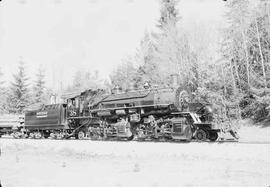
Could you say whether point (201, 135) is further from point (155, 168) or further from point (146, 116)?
point (155, 168)

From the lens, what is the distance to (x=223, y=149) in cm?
1009

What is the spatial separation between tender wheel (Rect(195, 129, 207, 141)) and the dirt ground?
2.68 meters

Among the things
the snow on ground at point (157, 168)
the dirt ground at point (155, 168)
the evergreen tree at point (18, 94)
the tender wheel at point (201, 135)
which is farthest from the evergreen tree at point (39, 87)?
the tender wheel at point (201, 135)

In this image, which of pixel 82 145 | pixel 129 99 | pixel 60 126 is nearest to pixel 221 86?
pixel 129 99

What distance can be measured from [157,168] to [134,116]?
7190 mm

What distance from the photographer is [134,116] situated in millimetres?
15078

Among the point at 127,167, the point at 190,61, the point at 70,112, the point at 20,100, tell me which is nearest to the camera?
the point at 127,167

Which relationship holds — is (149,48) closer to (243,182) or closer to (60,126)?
(60,126)

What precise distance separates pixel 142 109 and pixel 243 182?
9.23 metres

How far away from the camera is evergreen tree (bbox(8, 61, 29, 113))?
118ft

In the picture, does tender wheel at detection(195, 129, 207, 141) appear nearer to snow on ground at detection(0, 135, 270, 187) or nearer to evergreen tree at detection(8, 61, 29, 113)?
snow on ground at detection(0, 135, 270, 187)

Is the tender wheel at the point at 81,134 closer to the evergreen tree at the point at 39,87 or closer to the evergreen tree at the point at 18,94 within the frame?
the evergreen tree at the point at 18,94

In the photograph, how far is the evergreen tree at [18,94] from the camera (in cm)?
3591

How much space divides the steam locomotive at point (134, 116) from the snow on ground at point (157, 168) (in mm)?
2289
